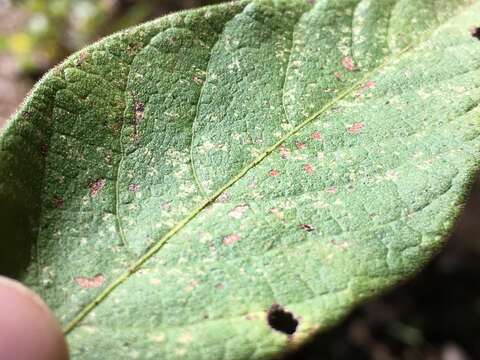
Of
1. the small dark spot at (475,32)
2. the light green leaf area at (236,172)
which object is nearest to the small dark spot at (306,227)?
the light green leaf area at (236,172)

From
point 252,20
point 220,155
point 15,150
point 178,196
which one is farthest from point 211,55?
point 15,150

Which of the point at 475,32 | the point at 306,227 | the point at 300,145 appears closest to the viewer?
the point at 306,227

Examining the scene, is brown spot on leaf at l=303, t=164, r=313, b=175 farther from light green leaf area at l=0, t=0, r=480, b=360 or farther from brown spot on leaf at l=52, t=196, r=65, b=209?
brown spot on leaf at l=52, t=196, r=65, b=209

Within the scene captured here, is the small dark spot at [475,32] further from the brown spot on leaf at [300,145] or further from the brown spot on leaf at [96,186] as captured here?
the brown spot on leaf at [96,186]

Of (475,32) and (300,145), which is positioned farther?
(475,32)

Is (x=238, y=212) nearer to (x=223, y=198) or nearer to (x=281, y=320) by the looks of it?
(x=223, y=198)

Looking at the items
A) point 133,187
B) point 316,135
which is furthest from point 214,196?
point 316,135

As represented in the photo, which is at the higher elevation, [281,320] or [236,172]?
[236,172]
